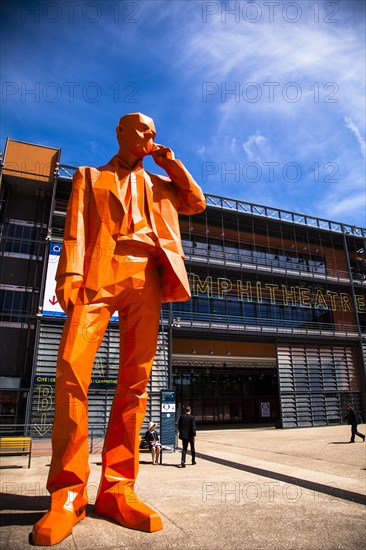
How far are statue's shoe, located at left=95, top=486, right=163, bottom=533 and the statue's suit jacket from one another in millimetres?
2056

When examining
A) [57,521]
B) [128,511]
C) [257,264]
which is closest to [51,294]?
[257,264]

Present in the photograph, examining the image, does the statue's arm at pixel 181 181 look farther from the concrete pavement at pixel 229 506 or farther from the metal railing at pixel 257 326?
the metal railing at pixel 257 326

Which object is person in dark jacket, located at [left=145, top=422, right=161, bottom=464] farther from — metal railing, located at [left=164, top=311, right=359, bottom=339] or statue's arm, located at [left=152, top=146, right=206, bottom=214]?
metal railing, located at [left=164, top=311, right=359, bottom=339]

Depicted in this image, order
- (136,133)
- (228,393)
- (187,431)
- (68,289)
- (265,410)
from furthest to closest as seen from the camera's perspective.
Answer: (265,410) < (228,393) < (187,431) < (136,133) < (68,289)

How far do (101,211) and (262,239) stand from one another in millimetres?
19952

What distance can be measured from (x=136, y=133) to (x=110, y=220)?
→ 1.09 meters

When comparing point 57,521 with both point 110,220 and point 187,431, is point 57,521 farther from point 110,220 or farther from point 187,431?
point 187,431

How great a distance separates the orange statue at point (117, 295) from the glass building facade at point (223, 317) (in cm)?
1085

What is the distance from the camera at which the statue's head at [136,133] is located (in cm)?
449

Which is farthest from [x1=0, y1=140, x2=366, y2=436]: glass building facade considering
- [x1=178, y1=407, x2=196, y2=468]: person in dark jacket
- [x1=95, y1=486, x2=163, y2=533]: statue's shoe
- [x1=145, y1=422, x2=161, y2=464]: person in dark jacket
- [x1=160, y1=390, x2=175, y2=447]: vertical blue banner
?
[x1=95, y1=486, x2=163, y2=533]: statue's shoe

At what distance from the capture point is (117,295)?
4145 millimetres

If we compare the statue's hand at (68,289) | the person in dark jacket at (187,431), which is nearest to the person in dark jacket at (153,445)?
the person in dark jacket at (187,431)

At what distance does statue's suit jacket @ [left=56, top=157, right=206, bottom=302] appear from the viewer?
13.3ft

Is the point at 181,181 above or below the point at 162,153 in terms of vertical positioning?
below
